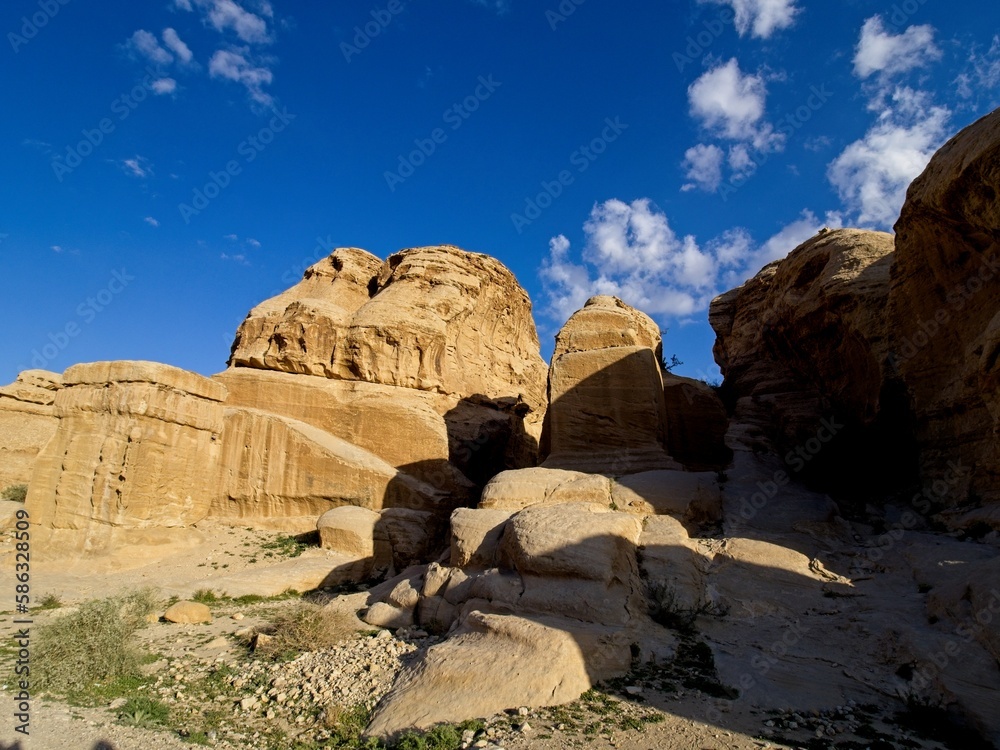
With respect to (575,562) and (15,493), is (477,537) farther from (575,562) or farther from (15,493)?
(15,493)

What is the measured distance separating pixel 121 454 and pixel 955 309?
1977 centimetres

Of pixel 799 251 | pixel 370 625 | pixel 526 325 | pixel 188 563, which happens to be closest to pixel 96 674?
pixel 370 625

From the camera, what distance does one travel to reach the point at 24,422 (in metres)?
22.7

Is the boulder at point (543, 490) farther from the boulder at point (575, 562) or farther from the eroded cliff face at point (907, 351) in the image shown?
the eroded cliff face at point (907, 351)

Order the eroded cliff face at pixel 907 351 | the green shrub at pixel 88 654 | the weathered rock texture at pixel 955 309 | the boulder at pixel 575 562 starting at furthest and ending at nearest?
the eroded cliff face at pixel 907 351, the weathered rock texture at pixel 955 309, the boulder at pixel 575 562, the green shrub at pixel 88 654

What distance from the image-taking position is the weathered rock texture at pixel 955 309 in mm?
9219

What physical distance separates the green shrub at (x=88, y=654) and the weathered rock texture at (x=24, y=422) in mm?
16377

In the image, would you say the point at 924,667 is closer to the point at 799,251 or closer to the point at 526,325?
the point at 799,251

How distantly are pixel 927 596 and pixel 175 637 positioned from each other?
474 inches

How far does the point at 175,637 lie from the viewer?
31.7 ft

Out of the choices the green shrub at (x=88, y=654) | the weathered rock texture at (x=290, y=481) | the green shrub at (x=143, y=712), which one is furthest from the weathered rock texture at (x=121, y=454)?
the green shrub at (x=143, y=712)

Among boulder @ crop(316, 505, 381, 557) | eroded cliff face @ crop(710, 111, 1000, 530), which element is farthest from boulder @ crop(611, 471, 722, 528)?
boulder @ crop(316, 505, 381, 557)

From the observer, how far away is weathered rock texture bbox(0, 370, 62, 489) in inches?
846

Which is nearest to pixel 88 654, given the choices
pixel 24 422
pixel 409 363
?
pixel 409 363
